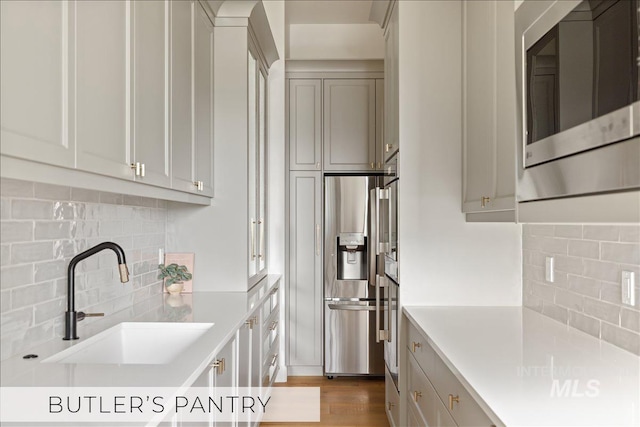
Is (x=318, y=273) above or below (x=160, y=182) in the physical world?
below

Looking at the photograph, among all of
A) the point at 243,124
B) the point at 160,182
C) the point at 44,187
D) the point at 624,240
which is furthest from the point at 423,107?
the point at 44,187

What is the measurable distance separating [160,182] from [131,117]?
36cm

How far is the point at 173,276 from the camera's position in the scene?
2.75 meters

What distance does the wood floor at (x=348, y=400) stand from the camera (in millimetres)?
3382

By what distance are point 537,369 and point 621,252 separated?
0.61 metres

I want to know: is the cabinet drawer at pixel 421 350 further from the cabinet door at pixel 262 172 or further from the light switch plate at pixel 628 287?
the cabinet door at pixel 262 172

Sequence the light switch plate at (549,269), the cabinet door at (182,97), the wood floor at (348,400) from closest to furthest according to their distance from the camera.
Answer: the cabinet door at (182,97), the light switch plate at (549,269), the wood floor at (348,400)

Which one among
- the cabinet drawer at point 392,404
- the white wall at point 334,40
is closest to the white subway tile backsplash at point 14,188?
the cabinet drawer at point 392,404

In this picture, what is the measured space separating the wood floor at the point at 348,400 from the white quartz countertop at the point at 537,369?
1.39 meters

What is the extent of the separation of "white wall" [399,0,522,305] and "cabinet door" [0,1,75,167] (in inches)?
68.9

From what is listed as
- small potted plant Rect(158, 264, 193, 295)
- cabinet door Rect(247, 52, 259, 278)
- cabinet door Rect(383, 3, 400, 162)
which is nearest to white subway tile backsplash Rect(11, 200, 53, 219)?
small potted plant Rect(158, 264, 193, 295)

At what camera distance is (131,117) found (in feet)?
5.69

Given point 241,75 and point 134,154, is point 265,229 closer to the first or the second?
point 241,75

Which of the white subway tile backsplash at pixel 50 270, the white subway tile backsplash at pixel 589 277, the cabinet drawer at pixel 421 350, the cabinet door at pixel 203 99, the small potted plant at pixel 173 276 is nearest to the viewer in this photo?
the white subway tile backsplash at pixel 50 270
